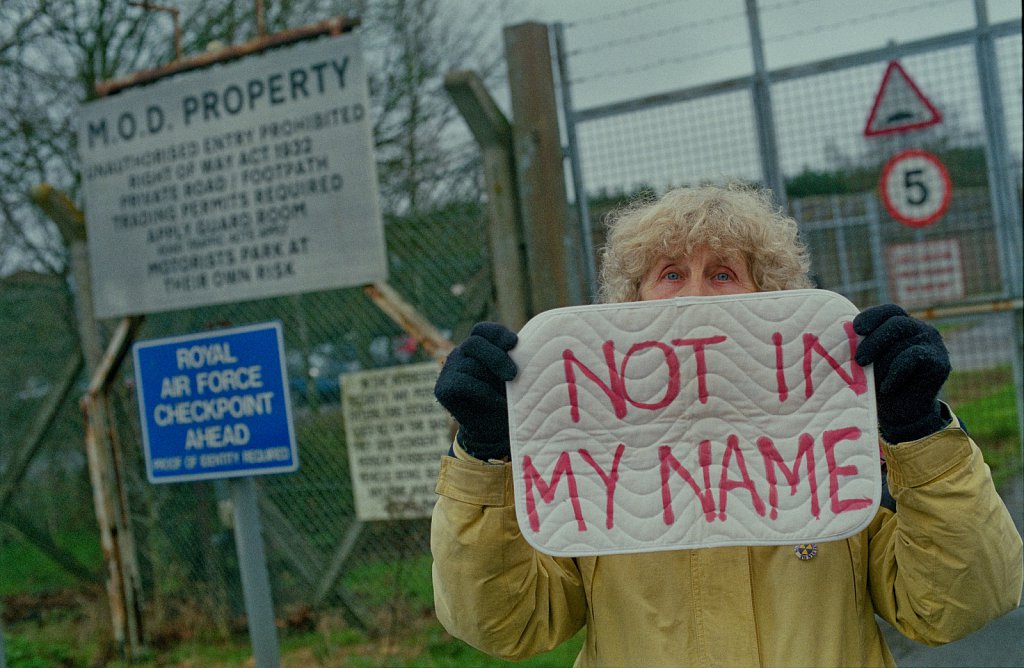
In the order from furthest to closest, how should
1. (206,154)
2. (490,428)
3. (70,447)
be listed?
(70,447) → (206,154) → (490,428)

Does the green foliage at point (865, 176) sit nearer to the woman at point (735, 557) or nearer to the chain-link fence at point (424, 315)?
the chain-link fence at point (424, 315)

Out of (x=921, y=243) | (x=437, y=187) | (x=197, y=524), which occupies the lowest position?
(x=197, y=524)

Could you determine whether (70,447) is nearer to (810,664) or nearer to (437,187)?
(437,187)

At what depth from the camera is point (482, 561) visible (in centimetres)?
182

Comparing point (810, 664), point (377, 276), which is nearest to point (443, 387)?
point (810, 664)

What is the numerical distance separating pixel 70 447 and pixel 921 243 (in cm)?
499

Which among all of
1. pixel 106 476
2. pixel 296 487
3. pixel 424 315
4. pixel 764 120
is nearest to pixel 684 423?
pixel 764 120

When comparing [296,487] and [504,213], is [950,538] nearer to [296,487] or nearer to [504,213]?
[504,213]

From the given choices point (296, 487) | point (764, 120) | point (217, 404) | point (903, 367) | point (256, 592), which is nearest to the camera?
point (903, 367)

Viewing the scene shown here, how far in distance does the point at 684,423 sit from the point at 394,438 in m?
3.03

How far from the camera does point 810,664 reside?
175cm

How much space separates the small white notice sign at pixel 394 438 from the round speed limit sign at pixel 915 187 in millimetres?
2171

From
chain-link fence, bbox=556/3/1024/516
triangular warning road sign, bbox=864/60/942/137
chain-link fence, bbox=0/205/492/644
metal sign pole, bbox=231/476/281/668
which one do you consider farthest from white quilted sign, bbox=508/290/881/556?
triangular warning road sign, bbox=864/60/942/137

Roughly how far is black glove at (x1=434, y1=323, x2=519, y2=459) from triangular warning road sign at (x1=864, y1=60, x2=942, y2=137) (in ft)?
10.1
